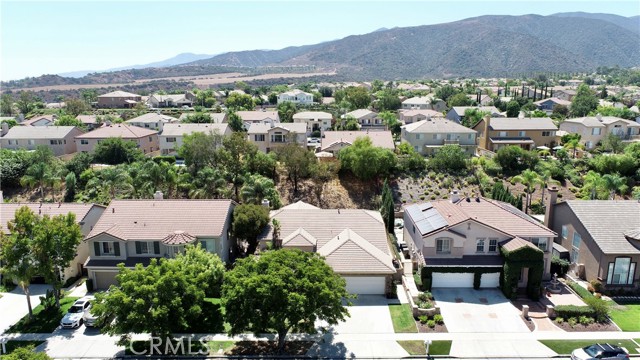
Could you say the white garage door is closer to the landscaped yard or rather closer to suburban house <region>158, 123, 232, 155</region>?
the landscaped yard

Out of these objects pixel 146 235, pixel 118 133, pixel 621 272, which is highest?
pixel 118 133

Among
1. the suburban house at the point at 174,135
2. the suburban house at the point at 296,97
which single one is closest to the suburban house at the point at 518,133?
the suburban house at the point at 174,135

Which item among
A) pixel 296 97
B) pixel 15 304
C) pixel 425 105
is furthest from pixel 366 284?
pixel 296 97

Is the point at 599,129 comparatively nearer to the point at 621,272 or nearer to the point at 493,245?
the point at 621,272

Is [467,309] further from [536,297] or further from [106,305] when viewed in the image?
[106,305]

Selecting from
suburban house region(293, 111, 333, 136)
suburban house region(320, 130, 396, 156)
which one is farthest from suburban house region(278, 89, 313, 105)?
suburban house region(320, 130, 396, 156)

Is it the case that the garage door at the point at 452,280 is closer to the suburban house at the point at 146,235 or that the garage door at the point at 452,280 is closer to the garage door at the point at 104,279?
the suburban house at the point at 146,235
